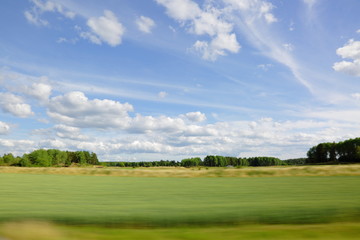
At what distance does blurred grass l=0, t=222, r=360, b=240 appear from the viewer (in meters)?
8.18

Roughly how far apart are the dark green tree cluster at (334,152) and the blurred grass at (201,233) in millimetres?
117760

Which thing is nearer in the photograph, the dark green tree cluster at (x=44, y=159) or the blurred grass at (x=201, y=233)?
the blurred grass at (x=201, y=233)

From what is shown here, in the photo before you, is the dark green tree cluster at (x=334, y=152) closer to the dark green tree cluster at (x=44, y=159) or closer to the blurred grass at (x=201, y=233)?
the blurred grass at (x=201, y=233)

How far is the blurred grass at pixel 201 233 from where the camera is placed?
8.18 m

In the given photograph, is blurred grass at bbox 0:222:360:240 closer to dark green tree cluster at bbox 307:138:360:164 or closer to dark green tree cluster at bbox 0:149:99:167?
dark green tree cluster at bbox 307:138:360:164

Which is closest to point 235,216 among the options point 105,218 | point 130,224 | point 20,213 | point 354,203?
point 130,224

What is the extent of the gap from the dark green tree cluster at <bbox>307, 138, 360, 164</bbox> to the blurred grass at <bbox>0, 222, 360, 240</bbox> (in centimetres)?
11776

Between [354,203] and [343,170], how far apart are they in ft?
81.6

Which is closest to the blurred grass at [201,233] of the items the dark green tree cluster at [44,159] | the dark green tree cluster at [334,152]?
the dark green tree cluster at [334,152]

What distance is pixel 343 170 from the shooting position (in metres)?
34.8

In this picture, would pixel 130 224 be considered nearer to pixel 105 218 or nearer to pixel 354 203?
pixel 105 218

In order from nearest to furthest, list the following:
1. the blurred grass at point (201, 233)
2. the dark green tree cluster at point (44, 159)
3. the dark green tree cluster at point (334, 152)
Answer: the blurred grass at point (201, 233) → the dark green tree cluster at point (334, 152) → the dark green tree cluster at point (44, 159)

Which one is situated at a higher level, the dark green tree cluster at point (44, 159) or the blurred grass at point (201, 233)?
the dark green tree cluster at point (44, 159)

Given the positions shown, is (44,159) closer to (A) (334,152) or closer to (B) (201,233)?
(A) (334,152)
